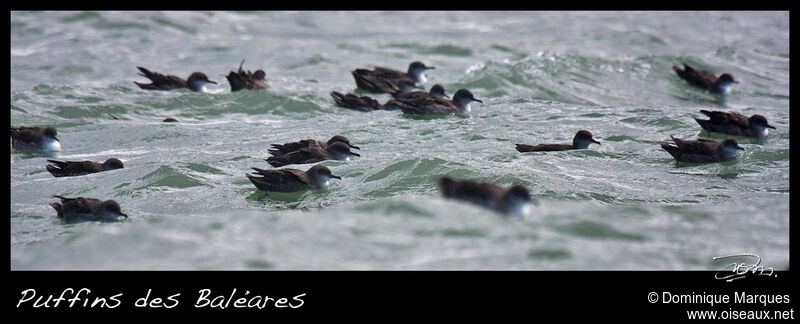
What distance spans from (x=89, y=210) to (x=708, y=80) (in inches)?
519

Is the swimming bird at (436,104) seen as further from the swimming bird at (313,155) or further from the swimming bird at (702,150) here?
the swimming bird at (702,150)

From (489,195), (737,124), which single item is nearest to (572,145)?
(737,124)

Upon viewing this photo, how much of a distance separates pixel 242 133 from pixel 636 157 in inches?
249

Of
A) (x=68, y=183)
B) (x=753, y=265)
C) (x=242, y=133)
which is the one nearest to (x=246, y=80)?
(x=242, y=133)

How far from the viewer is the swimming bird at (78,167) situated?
12.2 m

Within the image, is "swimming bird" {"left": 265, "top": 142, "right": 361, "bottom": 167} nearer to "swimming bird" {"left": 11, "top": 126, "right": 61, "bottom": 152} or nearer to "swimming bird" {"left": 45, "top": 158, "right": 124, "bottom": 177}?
"swimming bird" {"left": 45, "top": 158, "right": 124, "bottom": 177}

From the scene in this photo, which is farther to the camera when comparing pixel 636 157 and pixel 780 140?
pixel 780 140

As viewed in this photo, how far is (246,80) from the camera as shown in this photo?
17469 millimetres

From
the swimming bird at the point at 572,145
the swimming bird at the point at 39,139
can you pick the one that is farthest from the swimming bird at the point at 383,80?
the swimming bird at the point at 39,139

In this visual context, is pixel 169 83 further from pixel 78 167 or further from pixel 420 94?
pixel 78 167

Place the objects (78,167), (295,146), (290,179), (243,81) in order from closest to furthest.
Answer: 1. (290,179)
2. (78,167)
3. (295,146)
4. (243,81)

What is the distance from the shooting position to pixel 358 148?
12852 mm

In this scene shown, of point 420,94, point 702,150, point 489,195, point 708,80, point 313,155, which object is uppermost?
point 708,80
